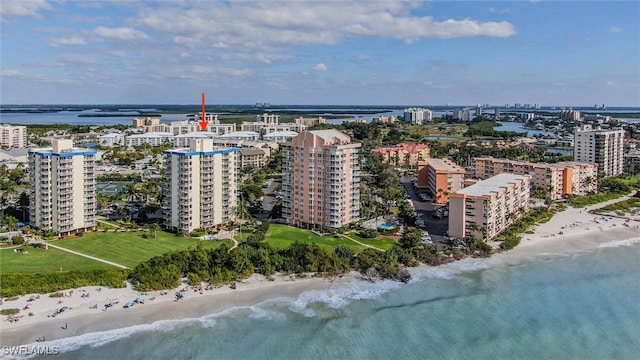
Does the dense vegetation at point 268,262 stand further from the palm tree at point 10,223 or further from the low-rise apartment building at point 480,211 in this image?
the palm tree at point 10,223

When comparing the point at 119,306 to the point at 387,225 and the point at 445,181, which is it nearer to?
the point at 387,225

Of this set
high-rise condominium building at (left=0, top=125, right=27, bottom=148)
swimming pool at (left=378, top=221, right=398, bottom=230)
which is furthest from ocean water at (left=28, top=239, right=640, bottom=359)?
high-rise condominium building at (left=0, top=125, right=27, bottom=148)

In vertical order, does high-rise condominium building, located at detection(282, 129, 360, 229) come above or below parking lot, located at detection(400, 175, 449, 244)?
above

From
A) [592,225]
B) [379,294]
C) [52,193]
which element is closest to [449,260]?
[379,294]

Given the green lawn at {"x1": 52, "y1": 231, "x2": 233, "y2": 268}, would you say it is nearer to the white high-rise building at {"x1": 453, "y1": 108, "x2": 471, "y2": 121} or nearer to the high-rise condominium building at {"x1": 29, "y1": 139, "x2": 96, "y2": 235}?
the high-rise condominium building at {"x1": 29, "y1": 139, "x2": 96, "y2": 235}

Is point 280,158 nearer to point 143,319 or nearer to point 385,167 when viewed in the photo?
point 385,167

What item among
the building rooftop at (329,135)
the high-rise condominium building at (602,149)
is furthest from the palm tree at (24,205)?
the high-rise condominium building at (602,149)
